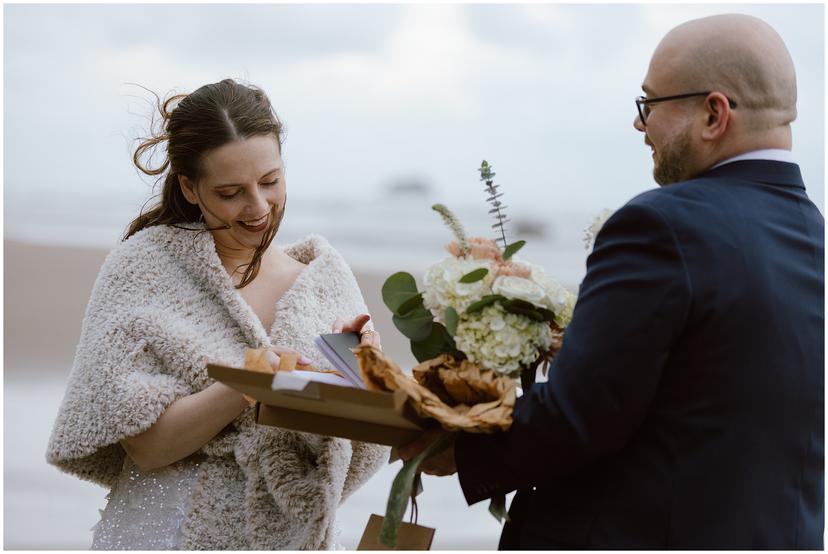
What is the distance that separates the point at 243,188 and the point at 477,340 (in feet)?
2.43

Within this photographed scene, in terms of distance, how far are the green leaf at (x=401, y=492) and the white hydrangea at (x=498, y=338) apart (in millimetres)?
165

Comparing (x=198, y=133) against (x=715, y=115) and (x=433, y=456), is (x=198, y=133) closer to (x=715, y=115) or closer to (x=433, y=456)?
(x=433, y=456)

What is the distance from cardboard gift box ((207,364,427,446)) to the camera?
1.63 metres

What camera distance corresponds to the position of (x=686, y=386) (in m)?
1.57

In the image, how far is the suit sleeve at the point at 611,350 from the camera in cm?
153

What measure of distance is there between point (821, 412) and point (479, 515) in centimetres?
373

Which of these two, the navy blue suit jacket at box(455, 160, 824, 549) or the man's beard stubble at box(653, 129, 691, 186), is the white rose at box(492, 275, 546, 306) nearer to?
the navy blue suit jacket at box(455, 160, 824, 549)

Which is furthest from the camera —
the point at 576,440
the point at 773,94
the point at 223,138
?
the point at 223,138

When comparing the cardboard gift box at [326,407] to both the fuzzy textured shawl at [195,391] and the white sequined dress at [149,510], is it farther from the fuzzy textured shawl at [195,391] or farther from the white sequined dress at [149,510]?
the white sequined dress at [149,510]

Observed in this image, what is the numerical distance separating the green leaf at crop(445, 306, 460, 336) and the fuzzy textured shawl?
49 cm

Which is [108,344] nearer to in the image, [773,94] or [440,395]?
[440,395]

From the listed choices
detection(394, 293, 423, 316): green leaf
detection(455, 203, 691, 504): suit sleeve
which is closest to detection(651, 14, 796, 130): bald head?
detection(455, 203, 691, 504): suit sleeve

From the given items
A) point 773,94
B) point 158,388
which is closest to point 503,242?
point 773,94

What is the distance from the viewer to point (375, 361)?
169 centimetres
